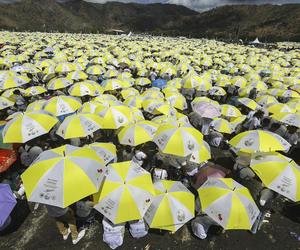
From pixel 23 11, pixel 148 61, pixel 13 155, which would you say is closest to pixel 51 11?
pixel 23 11

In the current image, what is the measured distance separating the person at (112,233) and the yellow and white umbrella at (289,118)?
6.22 m

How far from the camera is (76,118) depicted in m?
7.12

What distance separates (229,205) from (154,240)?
2293 mm

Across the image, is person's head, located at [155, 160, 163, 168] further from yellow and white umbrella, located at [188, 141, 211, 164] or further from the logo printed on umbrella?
the logo printed on umbrella

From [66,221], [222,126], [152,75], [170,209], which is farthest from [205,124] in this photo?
[152,75]

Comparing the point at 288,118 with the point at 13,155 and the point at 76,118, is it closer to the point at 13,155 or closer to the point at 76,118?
the point at 76,118

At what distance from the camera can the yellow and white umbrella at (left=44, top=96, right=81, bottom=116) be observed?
335 inches

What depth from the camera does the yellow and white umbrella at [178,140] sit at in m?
6.16

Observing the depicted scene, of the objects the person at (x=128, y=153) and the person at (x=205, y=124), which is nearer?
the person at (x=128, y=153)

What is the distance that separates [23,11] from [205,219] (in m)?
170

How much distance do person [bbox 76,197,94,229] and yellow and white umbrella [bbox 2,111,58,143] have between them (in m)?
2.46

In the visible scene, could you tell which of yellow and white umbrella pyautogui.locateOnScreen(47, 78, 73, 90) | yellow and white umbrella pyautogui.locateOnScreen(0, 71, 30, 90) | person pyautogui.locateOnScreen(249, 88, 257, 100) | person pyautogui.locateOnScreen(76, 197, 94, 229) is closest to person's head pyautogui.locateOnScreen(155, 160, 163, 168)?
person pyautogui.locateOnScreen(76, 197, 94, 229)

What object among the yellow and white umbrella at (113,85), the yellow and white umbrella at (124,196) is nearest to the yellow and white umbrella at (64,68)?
the yellow and white umbrella at (113,85)

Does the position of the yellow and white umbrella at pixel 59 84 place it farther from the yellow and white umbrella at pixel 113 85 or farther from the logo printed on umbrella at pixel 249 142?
the logo printed on umbrella at pixel 249 142
